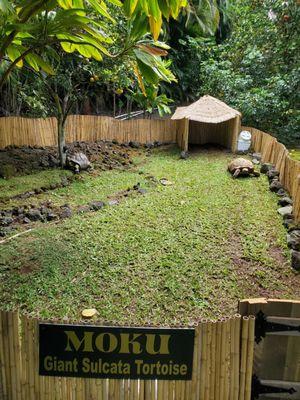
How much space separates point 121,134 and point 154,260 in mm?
7027

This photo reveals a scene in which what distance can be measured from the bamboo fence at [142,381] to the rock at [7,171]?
543cm

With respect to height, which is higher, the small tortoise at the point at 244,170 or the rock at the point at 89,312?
the small tortoise at the point at 244,170

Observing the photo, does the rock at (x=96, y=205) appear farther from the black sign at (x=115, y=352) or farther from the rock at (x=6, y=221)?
the black sign at (x=115, y=352)

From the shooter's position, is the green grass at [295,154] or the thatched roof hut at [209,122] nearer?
the green grass at [295,154]

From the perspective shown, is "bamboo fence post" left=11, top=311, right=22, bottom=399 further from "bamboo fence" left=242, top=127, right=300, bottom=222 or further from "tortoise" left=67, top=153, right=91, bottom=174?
"tortoise" left=67, top=153, right=91, bottom=174

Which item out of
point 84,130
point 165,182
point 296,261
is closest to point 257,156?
point 165,182

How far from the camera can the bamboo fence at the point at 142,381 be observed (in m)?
2.22

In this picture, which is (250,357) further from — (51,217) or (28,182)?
(28,182)

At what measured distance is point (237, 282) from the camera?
4090 millimetres

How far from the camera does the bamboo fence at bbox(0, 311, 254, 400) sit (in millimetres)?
2219

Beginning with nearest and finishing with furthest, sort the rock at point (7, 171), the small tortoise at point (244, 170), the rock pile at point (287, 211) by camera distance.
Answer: the rock pile at point (287, 211) < the rock at point (7, 171) < the small tortoise at point (244, 170)

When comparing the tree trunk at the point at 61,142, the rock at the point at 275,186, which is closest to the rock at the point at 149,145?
the tree trunk at the point at 61,142

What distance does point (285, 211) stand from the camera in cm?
575

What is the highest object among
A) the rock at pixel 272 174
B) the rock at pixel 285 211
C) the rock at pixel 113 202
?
the rock at pixel 272 174
